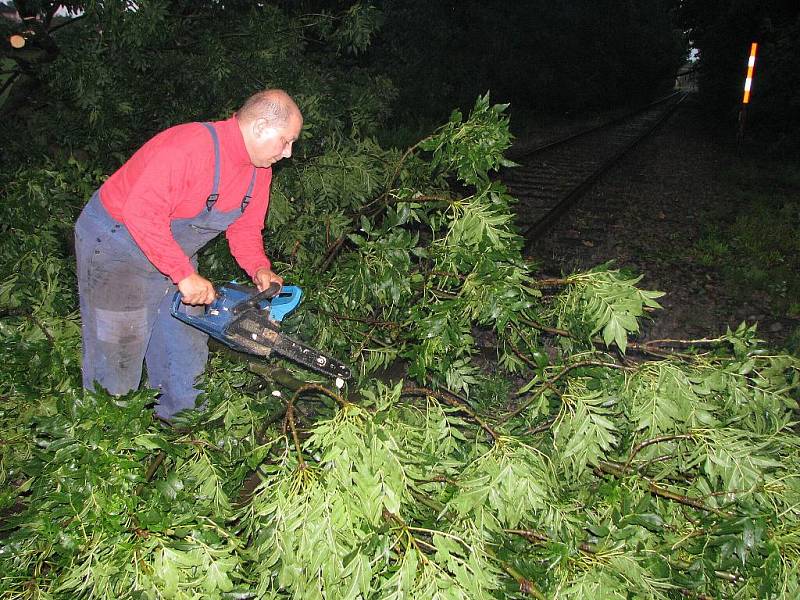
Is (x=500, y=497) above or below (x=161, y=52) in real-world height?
below

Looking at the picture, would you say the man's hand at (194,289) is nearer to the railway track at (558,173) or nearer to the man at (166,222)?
the man at (166,222)

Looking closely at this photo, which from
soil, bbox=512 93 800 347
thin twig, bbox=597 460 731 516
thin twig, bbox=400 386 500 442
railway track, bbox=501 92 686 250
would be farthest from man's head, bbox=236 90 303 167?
railway track, bbox=501 92 686 250

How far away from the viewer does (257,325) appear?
2.53m

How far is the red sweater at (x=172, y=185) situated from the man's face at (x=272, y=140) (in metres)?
0.07

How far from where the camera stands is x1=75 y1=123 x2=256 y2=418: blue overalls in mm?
2598

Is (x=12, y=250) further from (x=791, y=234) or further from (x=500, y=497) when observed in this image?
(x=791, y=234)

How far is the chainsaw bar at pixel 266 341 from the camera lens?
8.25 feet

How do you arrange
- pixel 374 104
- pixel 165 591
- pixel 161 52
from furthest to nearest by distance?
pixel 374 104 → pixel 161 52 → pixel 165 591

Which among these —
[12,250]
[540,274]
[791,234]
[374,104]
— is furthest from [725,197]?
[12,250]

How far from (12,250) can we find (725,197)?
11682mm

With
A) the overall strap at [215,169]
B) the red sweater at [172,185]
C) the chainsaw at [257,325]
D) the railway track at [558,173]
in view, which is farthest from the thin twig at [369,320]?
the railway track at [558,173]

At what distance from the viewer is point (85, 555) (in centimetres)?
163

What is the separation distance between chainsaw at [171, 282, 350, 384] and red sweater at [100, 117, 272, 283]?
0.91 feet

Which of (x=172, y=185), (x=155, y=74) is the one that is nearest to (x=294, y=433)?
(x=172, y=185)
